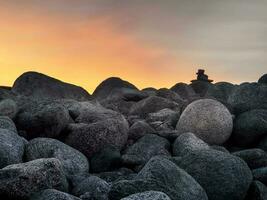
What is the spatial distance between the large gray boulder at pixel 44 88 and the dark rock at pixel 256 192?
21601 mm

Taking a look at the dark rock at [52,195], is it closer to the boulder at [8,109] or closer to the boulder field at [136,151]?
the boulder field at [136,151]

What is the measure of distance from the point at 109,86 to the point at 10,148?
2439 cm

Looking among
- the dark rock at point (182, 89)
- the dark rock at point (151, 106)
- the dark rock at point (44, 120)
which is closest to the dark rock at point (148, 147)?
the dark rock at point (44, 120)

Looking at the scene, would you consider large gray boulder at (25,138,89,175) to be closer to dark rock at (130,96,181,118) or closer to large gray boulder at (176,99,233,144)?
large gray boulder at (176,99,233,144)

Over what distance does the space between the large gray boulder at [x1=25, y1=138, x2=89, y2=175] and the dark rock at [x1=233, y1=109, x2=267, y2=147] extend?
6.42 m

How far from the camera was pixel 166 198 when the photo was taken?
7.43 meters

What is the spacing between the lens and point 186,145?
47.1 feet

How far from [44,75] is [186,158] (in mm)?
23996

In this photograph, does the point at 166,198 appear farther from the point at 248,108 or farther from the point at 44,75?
the point at 44,75

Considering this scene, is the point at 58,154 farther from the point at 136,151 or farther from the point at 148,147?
the point at 148,147

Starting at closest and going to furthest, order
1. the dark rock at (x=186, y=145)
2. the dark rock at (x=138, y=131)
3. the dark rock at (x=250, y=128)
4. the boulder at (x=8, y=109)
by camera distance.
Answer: the dark rock at (x=186, y=145) → the dark rock at (x=138, y=131) → the boulder at (x=8, y=109) → the dark rock at (x=250, y=128)

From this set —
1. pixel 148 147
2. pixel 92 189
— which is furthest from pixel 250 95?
pixel 92 189

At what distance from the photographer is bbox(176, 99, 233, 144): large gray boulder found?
1655 cm

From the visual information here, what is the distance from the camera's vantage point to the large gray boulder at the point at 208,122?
16547 mm
